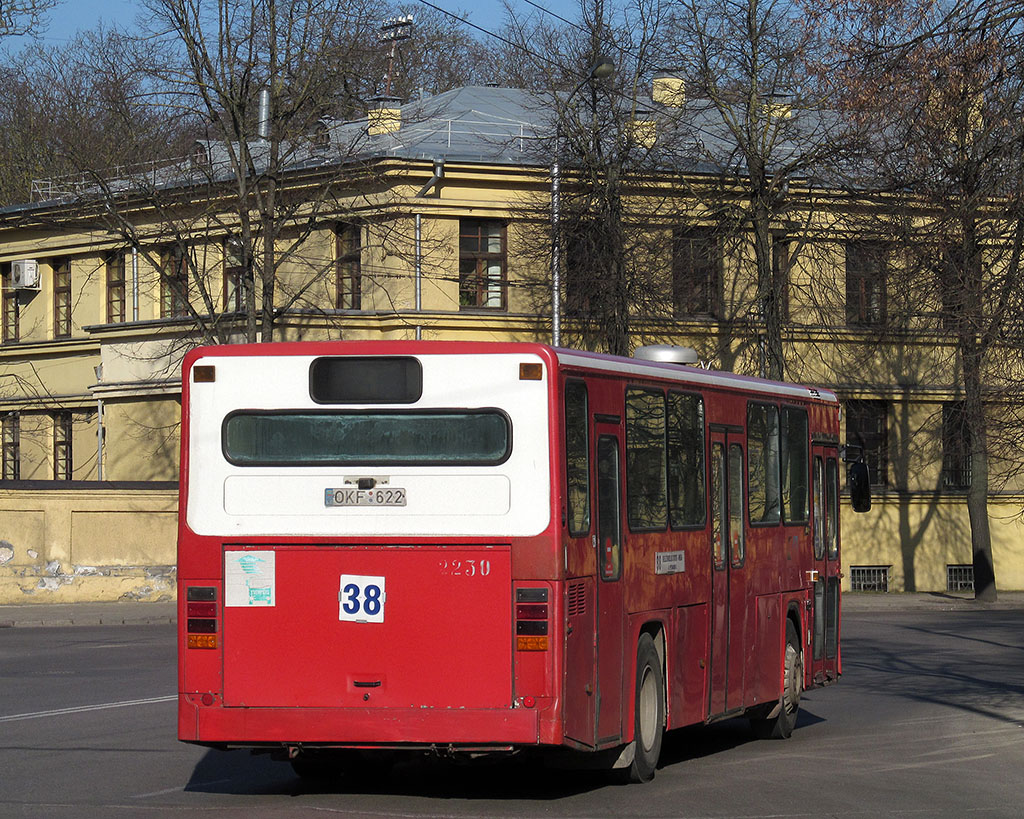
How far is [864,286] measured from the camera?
39.4m

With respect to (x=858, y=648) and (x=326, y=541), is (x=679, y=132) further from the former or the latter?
(x=326, y=541)

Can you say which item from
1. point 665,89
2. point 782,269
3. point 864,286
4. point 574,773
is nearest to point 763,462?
point 574,773

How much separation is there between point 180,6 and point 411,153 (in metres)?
6.82

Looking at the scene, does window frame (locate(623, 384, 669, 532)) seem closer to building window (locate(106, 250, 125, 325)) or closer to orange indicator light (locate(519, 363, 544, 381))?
orange indicator light (locate(519, 363, 544, 381))

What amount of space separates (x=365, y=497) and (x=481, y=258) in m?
28.1

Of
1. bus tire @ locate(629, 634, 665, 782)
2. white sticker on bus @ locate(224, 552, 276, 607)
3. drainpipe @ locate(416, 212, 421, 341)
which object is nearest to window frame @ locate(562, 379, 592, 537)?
bus tire @ locate(629, 634, 665, 782)

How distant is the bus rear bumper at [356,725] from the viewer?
32.2 feet

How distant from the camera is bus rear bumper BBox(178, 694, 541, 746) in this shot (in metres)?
9.82

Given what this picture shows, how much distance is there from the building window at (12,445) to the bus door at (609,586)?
3505 cm

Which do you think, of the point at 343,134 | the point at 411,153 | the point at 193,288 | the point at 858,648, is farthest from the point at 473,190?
the point at 858,648

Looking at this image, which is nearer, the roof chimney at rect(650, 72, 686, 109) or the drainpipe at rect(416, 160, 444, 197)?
the drainpipe at rect(416, 160, 444, 197)

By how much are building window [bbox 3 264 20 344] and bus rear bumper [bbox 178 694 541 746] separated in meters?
36.2

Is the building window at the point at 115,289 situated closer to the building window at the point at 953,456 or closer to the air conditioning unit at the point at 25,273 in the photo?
the air conditioning unit at the point at 25,273

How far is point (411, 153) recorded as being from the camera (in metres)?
37.3
